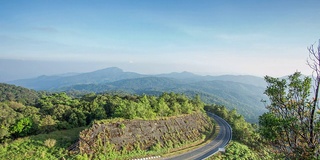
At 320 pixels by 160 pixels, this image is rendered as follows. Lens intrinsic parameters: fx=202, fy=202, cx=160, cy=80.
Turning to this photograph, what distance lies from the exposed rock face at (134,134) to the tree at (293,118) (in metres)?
22.4

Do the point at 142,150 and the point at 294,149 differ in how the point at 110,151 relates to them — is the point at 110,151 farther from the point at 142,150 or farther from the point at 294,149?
the point at 294,149

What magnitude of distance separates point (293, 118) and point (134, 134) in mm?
25263

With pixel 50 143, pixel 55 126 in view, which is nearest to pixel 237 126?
pixel 55 126

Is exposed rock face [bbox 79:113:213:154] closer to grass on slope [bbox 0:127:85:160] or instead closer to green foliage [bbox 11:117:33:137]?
grass on slope [bbox 0:127:85:160]

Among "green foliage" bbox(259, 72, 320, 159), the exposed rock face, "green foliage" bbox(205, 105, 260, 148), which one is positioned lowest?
"green foliage" bbox(205, 105, 260, 148)

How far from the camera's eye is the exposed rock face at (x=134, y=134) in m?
27.3

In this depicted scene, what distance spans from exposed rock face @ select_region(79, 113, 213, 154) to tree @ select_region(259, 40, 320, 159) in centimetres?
2242

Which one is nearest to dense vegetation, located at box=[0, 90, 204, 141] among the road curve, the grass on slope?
the grass on slope

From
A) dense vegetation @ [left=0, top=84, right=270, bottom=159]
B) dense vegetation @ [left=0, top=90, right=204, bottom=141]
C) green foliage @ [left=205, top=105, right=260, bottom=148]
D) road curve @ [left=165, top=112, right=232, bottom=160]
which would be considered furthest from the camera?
green foliage @ [left=205, top=105, right=260, bottom=148]

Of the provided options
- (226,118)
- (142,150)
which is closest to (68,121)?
(142,150)

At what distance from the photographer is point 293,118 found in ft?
29.0

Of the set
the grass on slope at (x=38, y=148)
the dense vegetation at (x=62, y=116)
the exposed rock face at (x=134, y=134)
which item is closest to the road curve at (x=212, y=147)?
the exposed rock face at (x=134, y=134)

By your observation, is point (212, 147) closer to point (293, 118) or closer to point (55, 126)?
point (55, 126)

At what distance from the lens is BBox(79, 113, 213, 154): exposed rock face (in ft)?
89.5
